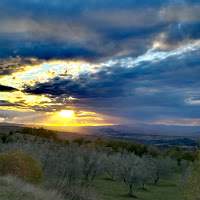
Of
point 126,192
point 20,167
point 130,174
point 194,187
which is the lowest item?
point 126,192

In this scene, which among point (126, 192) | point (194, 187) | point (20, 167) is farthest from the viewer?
point (126, 192)

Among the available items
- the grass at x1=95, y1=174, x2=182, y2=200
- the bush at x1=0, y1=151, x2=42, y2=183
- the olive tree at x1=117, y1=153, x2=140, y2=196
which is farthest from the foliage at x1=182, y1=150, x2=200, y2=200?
the olive tree at x1=117, y1=153, x2=140, y2=196

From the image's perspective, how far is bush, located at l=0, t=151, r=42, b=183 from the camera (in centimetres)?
2484

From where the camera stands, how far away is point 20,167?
987 inches

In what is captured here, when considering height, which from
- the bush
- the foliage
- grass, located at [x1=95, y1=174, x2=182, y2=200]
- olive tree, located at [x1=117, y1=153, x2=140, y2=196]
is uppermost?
the foliage

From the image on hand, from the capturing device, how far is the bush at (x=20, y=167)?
978 inches

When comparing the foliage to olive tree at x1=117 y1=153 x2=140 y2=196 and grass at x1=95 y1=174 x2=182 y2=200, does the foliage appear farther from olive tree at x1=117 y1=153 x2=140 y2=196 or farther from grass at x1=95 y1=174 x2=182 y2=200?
olive tree at x1=117 y1=153 x2=140 y2=196

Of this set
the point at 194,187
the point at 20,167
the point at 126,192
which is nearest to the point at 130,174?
the point at 126,192

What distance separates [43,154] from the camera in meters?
38.6

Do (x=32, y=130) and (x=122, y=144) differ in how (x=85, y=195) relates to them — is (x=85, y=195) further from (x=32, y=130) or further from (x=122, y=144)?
(x=32, y=130)

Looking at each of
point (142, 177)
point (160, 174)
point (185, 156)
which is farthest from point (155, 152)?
point (142, 177)

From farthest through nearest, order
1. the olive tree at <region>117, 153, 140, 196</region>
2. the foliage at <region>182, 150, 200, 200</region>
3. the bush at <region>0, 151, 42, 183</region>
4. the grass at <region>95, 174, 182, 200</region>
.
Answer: the olive tree at <region>117, 153, 140, 196</region>
the grass at <region>95, 174, 182, 200</region>
the bush at <region>0, 151, 42, 183</region>
the foliage at <region>182, 150, 200, 200</region>

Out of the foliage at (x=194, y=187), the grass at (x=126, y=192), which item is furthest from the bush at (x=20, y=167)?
the foliage at (x=194, y=187)

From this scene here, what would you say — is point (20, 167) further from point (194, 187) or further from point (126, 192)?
point (126, 192)
